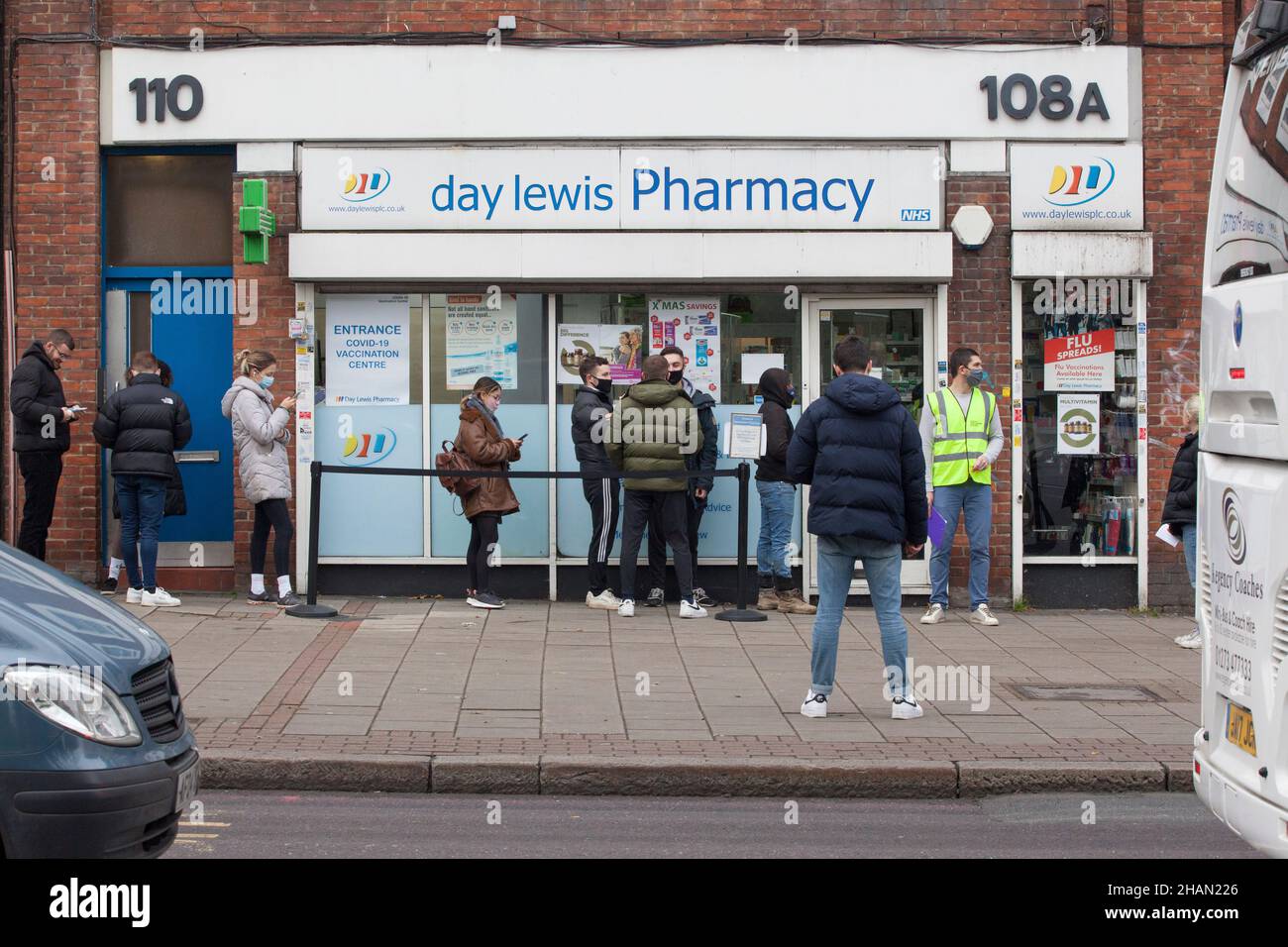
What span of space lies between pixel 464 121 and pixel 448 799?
665 centimetres

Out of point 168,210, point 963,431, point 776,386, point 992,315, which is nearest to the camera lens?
point 963,431

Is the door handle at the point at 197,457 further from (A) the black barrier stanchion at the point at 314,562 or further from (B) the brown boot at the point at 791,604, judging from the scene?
(B) the brown boot at the point at 791,604

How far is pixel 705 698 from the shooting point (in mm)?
8555

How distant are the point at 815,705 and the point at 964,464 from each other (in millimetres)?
3709

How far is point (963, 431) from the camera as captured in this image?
11.1 meters

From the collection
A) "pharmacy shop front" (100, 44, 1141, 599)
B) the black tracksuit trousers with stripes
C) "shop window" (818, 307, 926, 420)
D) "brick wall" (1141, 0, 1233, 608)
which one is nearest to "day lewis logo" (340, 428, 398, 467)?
"pharmacy shop front" (100, 44, 1141, 599)

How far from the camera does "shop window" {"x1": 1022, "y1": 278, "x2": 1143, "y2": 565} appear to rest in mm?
11984

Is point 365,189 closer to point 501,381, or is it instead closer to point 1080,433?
point 501,381

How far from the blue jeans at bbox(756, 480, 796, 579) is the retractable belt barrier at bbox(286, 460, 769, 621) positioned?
0.43m

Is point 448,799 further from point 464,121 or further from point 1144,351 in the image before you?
point 1144,351

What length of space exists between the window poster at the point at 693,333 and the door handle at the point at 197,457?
388cm

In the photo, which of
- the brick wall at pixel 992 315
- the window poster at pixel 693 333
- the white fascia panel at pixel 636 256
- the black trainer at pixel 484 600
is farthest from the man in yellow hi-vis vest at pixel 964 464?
the black trainer at pixel 484 600

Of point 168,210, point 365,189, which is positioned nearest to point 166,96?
point 168,210

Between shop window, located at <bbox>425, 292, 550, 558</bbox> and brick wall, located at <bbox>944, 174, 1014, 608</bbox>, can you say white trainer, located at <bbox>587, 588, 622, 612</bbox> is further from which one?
brick wall, located at <bbox>944, 174, 1014, 608</bbox>
